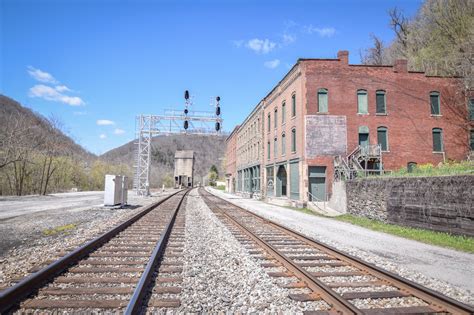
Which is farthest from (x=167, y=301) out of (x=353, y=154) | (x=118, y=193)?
(x=353, y=154)

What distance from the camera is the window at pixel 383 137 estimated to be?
78.3ft

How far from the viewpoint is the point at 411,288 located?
4.59m

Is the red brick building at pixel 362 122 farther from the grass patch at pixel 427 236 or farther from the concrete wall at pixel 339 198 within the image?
the grass patch at pixel 427 236

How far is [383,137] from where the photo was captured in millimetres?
23938

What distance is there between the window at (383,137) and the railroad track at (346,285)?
18.8 meters

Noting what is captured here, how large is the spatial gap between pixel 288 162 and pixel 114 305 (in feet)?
75.2

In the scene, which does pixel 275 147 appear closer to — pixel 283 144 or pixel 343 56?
pixel 283 144

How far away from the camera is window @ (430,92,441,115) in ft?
81.2

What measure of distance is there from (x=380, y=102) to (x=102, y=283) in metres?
24.4

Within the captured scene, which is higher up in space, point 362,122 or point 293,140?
point 362,122

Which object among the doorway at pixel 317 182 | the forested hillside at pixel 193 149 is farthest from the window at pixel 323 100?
the forested hillside at pixel 193 149

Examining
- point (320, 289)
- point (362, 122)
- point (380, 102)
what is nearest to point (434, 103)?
point (380, 102)

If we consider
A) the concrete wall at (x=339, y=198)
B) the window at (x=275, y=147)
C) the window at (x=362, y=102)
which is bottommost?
the concrete wall at (x=339, y=198)

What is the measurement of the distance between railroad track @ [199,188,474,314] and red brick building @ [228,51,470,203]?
15947 mm
